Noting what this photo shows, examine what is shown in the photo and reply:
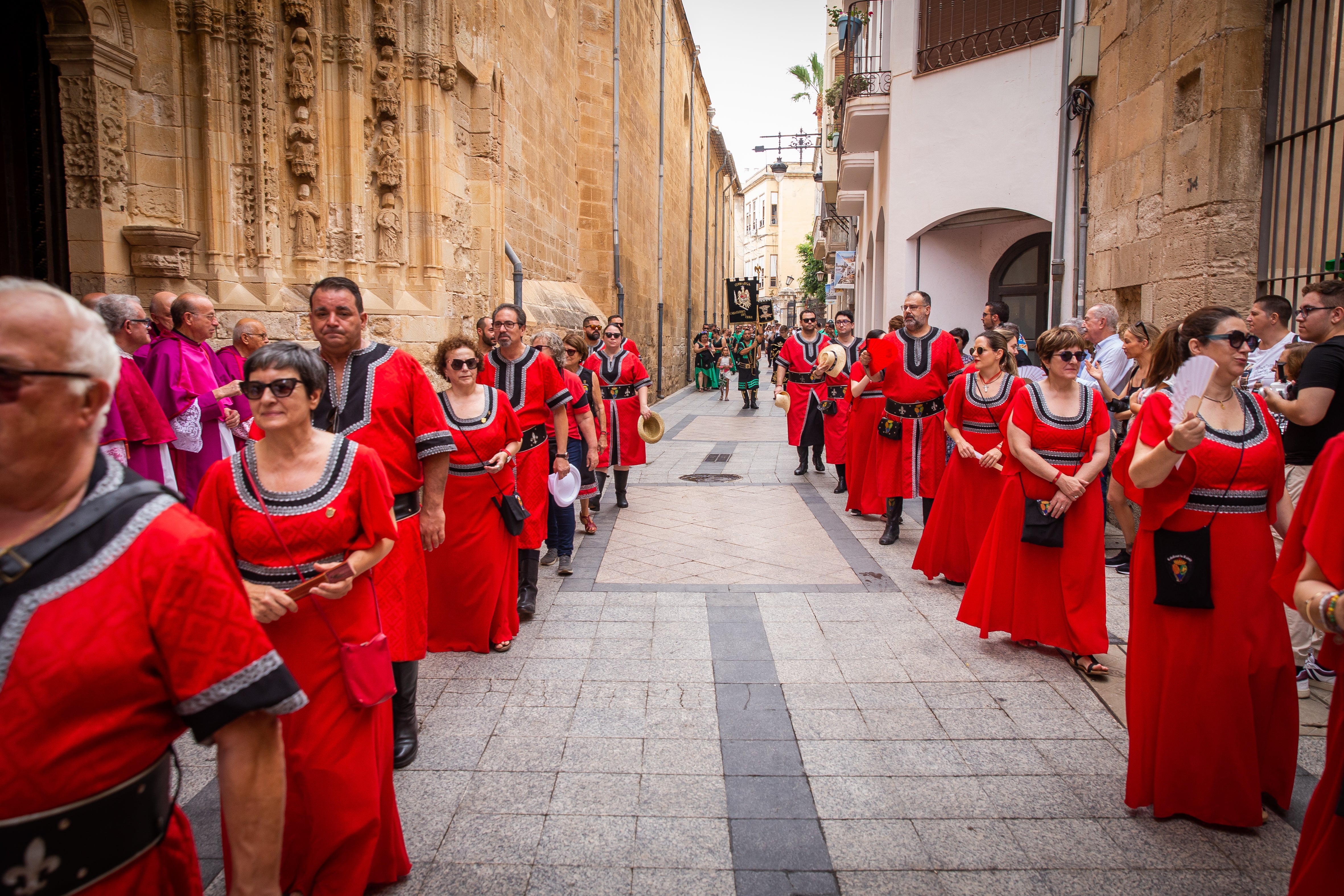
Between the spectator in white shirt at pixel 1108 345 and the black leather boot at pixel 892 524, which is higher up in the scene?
the spectator in white shirt at pixel 1108 345

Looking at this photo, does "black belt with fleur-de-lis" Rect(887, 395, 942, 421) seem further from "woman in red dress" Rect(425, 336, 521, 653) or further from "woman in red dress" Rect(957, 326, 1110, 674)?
"woman in red dress" Rect(425, 336, 521, 653)

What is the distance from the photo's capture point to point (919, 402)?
771 centimetres

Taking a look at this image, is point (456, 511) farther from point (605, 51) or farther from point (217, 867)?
point (605, 51)

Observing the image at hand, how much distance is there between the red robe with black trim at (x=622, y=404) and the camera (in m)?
9.37

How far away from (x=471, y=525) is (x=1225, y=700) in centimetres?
358

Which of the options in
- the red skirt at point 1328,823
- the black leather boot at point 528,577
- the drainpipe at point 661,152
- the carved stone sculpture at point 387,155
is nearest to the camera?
the red skirt at point 1328,823

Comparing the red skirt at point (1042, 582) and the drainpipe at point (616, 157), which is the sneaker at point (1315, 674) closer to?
the red skirt at point (1042, 582)

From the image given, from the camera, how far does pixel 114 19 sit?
23.2ft

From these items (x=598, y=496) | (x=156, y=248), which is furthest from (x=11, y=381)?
(x=598, y=496)

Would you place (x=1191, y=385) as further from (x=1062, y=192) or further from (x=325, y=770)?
(x=1062, y=192)

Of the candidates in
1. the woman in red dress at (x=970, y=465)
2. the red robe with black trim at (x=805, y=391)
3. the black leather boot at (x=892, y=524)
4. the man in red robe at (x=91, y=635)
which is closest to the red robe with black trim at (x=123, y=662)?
the man in red robe at (x=91, y=635)

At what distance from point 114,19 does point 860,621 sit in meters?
7.41

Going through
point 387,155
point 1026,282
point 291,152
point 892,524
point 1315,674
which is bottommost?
point 1315,674

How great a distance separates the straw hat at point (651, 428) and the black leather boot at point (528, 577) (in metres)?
2.94
